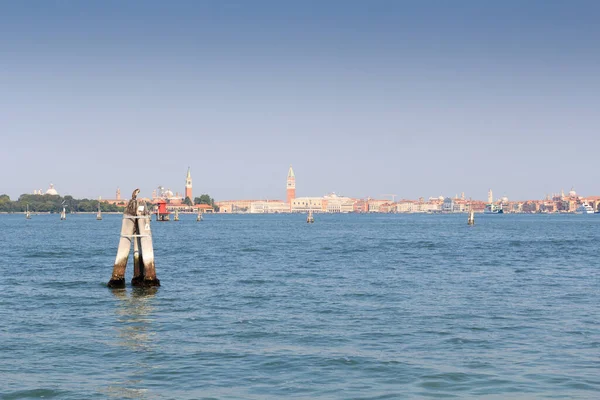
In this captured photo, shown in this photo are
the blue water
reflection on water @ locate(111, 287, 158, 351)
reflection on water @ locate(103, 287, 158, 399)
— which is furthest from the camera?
reflection on water @ locate(111, 287, 158, 351)

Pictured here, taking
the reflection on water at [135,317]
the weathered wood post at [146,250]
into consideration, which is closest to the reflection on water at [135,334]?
the reflection on water at [135,317]

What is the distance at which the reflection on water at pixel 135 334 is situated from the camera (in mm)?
12906

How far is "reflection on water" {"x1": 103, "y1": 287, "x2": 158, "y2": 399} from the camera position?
1291 cm

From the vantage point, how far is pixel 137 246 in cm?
2602

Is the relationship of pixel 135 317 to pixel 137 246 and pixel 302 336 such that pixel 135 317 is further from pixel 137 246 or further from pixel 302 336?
pixel 137 246

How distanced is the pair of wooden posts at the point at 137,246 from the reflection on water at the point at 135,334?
1.33 feet

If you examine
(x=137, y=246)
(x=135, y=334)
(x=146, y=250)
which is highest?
(x=137, y=246)

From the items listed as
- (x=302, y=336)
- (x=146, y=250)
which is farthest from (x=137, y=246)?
(x=302, y=336)

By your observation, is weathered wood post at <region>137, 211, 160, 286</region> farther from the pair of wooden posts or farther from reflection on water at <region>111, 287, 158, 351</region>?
reflection on water at <region>111, 287, 158, 351</region>

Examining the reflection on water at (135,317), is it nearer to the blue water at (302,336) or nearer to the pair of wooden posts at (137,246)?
the blue water at (302,336)

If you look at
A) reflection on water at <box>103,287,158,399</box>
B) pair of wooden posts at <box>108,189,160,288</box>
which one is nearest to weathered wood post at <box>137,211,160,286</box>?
pair of wooden posts at <box>108,189,160,288</box>

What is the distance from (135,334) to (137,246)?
842cm

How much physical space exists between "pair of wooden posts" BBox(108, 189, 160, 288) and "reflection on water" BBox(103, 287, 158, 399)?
0.40 meters

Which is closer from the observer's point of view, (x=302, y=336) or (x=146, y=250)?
(x=302, y=336)
